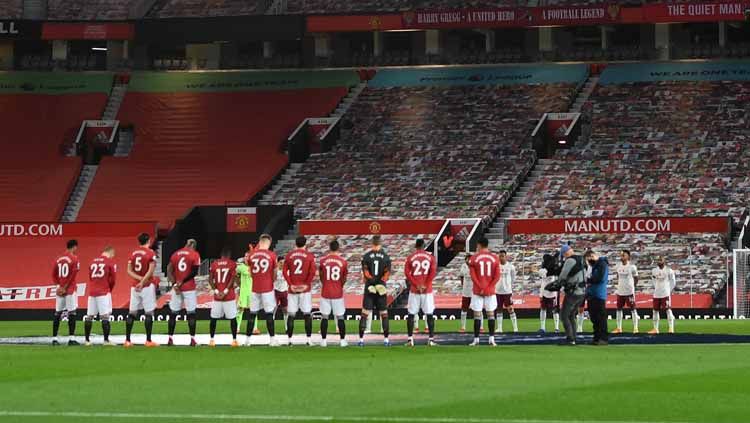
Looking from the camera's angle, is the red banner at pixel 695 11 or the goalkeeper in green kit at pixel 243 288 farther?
the red banner at pixel 695 11

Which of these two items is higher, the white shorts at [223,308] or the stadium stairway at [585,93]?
the stadium stairway at [585,93]

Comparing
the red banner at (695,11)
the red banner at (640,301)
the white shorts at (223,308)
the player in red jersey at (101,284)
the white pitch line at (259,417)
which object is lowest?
the white pitch line at (259,417)

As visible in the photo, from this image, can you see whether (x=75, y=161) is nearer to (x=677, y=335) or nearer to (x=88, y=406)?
(x=677, y=335)

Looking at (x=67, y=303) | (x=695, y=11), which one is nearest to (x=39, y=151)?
(x=695, y=11)

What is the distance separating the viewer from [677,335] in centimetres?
3456

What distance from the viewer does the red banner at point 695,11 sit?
192 feet

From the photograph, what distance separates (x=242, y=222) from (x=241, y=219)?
15 centimetres

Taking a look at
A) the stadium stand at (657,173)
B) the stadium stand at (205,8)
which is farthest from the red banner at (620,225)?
the stadium stand at (205,8)

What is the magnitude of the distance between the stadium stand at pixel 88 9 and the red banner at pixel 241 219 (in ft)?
58.0

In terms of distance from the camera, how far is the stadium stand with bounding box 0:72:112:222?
62375mm

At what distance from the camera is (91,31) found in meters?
67.2

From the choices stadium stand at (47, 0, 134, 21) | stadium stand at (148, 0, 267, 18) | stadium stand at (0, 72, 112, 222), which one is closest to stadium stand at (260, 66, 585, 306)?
stadium stand at (148, 0, 267, 18)

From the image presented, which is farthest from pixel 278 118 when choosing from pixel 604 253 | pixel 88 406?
pixel 88 406

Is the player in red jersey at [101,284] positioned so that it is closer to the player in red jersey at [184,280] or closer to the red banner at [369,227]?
the player in red jersey at [184,280]
